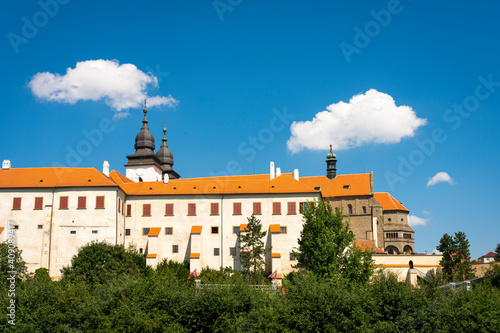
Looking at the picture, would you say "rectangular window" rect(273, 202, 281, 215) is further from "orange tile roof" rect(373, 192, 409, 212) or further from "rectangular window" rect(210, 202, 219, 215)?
"orange tile roof" rect(373, 192, 409, 212)

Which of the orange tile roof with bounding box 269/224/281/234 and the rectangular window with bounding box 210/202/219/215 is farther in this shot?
the rectangular window with bounding box 210/202/219/215

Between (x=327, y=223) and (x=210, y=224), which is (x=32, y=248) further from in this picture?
(x=327, y=223)

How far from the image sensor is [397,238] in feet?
251

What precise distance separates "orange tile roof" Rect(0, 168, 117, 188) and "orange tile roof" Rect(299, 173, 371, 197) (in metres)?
31.8

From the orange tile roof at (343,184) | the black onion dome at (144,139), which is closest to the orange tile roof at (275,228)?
the orange tile roof at (343,184)

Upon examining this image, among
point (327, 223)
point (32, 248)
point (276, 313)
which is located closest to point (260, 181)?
point (327, 223)

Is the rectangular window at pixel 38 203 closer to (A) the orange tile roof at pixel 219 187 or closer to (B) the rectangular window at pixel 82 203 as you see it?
Result: (B) the rectangular window at pixel 82 203

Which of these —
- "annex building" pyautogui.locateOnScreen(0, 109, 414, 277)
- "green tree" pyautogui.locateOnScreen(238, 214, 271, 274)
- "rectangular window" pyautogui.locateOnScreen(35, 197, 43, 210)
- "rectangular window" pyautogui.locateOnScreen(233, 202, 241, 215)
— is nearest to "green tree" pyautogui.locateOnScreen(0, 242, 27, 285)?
"annex building" pyautogui.locateOnScreen(0, 109, 414, 277)

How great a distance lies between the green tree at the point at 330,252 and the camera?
1854 inches

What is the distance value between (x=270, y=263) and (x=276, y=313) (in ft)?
83.3

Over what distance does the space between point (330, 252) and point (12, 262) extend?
93.5 ft

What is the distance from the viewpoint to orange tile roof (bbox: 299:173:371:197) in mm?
74938

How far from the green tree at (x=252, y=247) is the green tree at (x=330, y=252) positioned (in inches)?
242

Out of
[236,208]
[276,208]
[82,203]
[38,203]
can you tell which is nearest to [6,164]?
[38,203]
